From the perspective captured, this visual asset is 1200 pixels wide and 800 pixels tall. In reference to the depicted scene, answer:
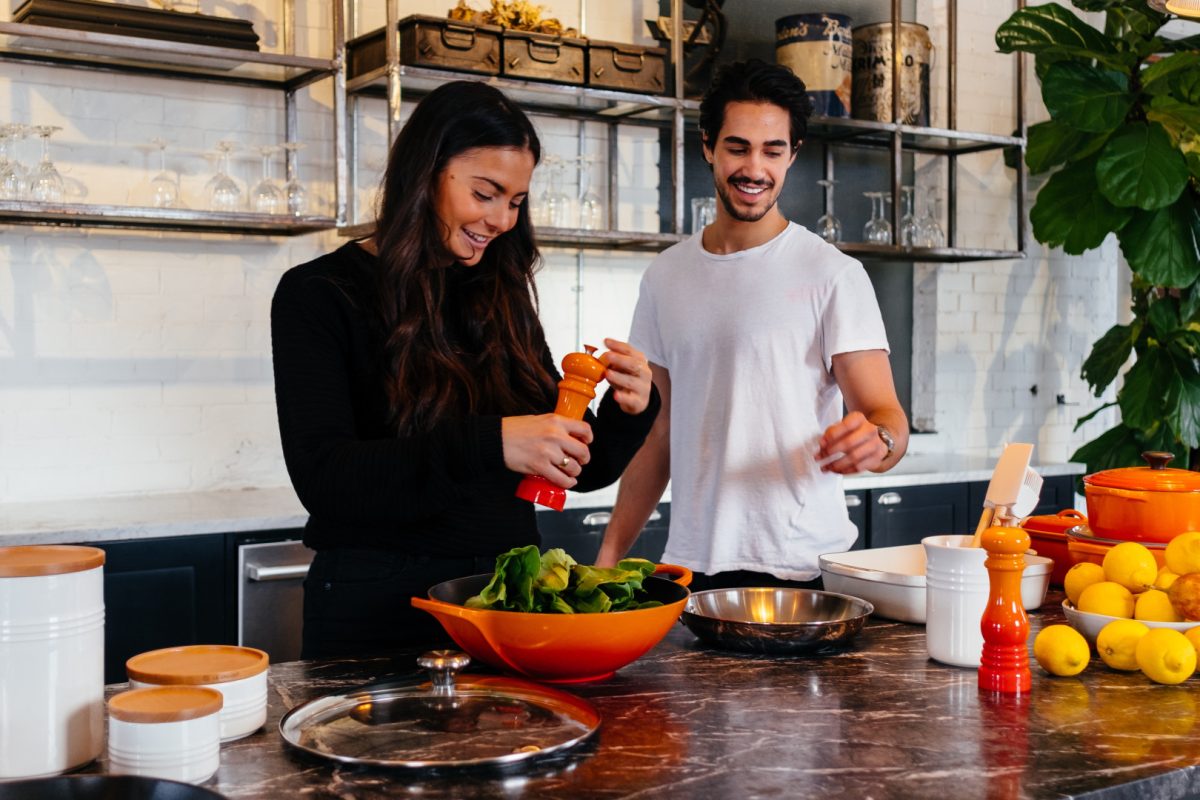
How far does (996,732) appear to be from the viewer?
4.93 ft

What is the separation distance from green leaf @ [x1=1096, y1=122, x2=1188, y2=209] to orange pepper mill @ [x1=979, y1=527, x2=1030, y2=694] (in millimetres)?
3073

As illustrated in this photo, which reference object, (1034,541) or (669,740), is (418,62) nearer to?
(1034,541)

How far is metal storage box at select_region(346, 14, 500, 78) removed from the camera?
3934 mm

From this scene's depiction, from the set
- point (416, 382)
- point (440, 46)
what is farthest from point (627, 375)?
point (440, 46)

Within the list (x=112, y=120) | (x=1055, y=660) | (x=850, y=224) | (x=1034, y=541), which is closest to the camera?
(x=1055, y=660)

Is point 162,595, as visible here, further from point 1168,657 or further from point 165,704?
point 1168,657

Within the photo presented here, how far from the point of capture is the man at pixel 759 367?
258 cm

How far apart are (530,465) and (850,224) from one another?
392 cm

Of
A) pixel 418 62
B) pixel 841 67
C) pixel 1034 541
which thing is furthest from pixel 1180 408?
pixel 418 62

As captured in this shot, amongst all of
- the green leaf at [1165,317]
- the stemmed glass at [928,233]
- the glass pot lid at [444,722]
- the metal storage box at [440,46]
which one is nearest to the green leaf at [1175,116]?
the green leaf at [1165,317]

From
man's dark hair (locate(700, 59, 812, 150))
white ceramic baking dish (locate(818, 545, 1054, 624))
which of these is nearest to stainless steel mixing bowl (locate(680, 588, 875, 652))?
white ceramic baking dish (locate(818, 545, 1054, 624))

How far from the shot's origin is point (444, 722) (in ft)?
4.70

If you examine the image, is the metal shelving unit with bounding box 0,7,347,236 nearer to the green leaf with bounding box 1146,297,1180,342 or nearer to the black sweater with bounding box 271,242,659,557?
the black sweater with bounding box 271,242,659,557

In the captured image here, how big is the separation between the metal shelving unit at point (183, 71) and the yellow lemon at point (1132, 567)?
8.42 ft
